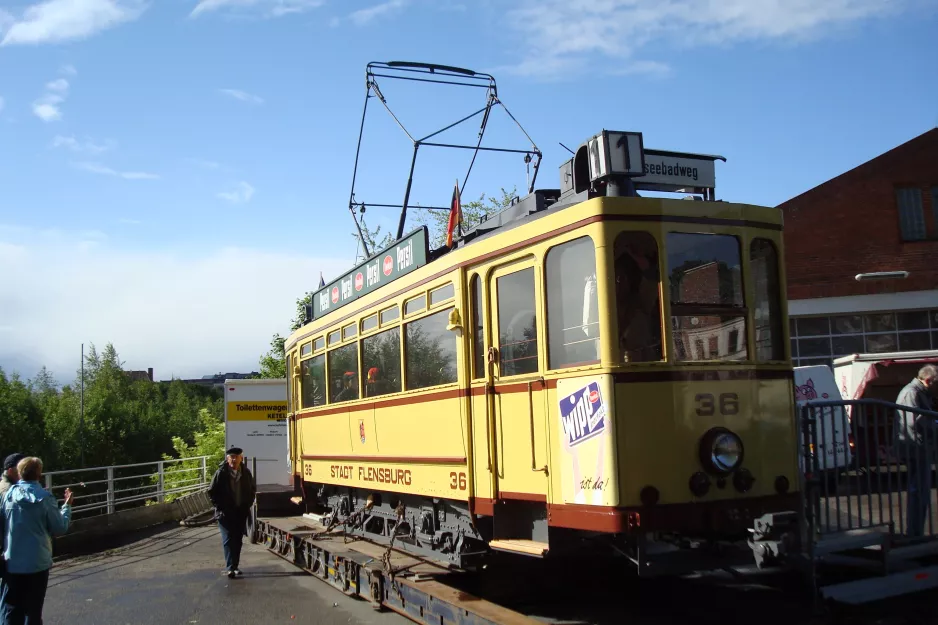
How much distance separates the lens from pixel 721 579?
8.70m

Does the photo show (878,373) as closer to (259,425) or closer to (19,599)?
(259,425)

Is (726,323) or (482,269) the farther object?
(482,269)

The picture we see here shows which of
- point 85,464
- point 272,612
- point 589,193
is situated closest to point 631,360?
point 589,193

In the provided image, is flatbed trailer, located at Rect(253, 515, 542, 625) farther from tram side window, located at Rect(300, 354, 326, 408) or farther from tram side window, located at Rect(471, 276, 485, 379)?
tram side window, located at Rect(471, 276, 485, 379)

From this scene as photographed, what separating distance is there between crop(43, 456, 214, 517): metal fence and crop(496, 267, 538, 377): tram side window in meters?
4.59

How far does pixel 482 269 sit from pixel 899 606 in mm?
4147

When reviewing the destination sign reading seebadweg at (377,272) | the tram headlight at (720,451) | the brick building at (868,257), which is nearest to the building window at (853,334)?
the brick building at (868,257)

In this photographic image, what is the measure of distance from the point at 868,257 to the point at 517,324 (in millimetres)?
15837

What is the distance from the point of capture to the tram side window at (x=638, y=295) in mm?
6062

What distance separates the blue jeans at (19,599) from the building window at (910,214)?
18977mm

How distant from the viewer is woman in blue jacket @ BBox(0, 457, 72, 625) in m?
6.58

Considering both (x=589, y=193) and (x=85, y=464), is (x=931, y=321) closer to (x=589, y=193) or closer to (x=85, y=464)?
(x=589, y=193)

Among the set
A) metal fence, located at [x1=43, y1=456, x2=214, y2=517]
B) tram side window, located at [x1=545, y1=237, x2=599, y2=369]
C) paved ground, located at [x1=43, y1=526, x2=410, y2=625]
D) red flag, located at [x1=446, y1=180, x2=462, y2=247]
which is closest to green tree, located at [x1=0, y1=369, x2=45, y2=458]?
metal fence, located at [x1=43, y1=456, x2=214, y2=517]

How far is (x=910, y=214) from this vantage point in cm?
2025
